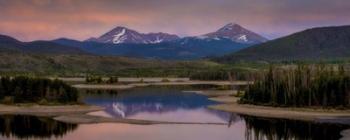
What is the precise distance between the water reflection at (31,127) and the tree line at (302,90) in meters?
42.4

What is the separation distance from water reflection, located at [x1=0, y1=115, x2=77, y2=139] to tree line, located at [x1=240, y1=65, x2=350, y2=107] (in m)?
42.4

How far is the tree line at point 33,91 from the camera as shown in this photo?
11519cm

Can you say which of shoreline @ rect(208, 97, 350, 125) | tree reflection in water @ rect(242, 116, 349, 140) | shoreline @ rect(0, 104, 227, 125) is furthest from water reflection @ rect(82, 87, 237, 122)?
tree reflection in water @ rect(242, 116, 349, 140)

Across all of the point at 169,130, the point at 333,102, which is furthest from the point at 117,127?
the point at 333,102

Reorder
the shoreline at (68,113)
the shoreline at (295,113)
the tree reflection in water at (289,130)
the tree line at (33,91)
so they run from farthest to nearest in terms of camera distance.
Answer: the tree line at (33,91)
the shoreline at (295,113)
the shoreline at (68,113)
the tree reflection in water at (289,130)

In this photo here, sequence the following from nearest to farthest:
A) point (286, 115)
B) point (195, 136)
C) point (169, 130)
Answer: point (195, 136) → point (169, 130) → point (286, 115)

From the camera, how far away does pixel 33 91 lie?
116750 millimetres

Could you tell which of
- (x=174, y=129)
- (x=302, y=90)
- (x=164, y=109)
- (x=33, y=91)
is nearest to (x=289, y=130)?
(x=174, y=129)

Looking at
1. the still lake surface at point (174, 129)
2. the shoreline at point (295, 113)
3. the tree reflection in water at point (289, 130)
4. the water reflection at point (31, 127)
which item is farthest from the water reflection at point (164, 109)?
the water reflection at point (31, 127)

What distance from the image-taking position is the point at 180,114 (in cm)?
10881

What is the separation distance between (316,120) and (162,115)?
2693cm

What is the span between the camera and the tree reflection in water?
7631cm

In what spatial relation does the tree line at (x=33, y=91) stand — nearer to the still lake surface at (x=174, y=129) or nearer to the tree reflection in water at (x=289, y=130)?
the still lake surface at (x=174, y=129)

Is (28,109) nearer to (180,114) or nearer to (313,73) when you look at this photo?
(180,114)
